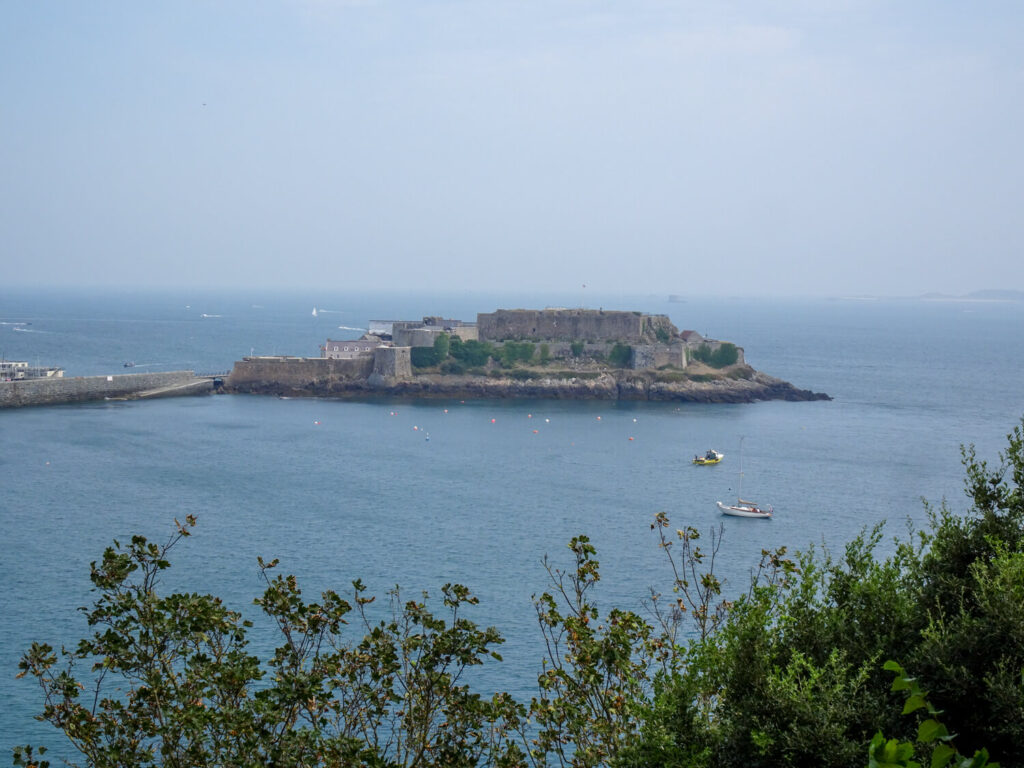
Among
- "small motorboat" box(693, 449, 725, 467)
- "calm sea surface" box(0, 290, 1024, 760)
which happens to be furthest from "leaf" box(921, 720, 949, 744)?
"small motorboat" box(693, 449, 725, 467)

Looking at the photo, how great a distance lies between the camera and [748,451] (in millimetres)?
35812

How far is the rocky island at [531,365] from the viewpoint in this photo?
49.6m

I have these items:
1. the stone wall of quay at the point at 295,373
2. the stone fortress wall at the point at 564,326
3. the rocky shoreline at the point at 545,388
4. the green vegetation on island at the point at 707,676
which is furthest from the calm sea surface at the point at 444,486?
the green vegetation on island at the point at 707,676

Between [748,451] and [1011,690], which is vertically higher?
[1011,690]

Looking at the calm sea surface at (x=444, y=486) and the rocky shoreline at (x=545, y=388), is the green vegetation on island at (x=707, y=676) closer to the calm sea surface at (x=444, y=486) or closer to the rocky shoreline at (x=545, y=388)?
the calm sea surface at (x=444, y=486)

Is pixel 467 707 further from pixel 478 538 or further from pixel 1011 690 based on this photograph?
pixel 478 538

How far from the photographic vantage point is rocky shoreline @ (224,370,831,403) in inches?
1932

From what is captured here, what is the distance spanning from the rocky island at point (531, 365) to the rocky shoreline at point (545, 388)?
5 cm

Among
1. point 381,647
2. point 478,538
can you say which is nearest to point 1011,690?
point 381,647

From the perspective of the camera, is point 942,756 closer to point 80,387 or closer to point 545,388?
point 80,387

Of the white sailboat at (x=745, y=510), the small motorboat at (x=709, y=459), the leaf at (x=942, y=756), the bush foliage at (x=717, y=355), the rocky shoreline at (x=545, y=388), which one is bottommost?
the white sailboat at (x=745, y=510)

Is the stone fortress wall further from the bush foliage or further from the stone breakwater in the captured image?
the stone breakwater

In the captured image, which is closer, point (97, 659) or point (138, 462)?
point (97, 659)

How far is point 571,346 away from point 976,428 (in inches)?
751
